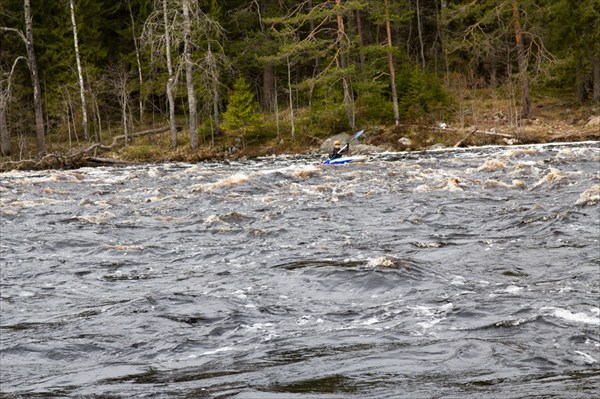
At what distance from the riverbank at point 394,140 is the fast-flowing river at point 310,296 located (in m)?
13.9

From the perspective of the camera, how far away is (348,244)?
9070mm

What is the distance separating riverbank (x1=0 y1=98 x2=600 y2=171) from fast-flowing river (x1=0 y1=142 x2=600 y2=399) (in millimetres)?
13942

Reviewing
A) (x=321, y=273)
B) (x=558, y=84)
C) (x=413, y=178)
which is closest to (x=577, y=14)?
(x=558, y=84)

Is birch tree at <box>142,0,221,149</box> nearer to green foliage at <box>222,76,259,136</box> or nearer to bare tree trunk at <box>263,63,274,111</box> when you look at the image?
green foliage at <box>222,76,259,136</box>

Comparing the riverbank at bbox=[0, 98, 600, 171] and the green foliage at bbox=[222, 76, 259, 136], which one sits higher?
the green foliage at bbox=[222, 76, 259, 136]

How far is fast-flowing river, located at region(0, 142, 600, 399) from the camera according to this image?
14.0 ft

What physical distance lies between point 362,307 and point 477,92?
3458 centimetres

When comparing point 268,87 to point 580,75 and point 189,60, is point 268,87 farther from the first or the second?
point 580,75

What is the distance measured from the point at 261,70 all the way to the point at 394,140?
Answer: 54.5 ft

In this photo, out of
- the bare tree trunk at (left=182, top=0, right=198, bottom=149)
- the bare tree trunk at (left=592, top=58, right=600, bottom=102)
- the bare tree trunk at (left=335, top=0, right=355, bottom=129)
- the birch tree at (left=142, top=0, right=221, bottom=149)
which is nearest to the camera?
the birch tree at (left=142, top=0, right=221, bottom=149)

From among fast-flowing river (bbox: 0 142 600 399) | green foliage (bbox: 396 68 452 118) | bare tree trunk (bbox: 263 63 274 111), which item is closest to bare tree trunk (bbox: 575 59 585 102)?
green foliage (bbox: 396 68 452 118)

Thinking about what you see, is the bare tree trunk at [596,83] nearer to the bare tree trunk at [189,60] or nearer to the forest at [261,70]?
the forest at [261,70]

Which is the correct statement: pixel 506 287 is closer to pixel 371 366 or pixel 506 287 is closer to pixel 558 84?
pixel 371 366

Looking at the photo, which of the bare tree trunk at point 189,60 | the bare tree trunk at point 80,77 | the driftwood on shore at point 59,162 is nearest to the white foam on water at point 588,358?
the driftwood on shore at point 59,162
